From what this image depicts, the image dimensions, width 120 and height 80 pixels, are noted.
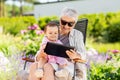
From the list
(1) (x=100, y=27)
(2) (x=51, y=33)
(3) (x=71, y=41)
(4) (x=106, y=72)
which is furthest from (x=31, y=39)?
(1) (x=100, y=27)

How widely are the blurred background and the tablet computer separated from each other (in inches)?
28.9

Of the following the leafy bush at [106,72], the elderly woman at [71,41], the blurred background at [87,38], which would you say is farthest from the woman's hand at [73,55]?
the leafy bush at [106,72]

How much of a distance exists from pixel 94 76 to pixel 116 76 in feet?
1.15

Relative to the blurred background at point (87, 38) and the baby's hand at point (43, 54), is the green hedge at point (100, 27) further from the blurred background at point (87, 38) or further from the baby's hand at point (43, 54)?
the baby's hand at point (43, 54)

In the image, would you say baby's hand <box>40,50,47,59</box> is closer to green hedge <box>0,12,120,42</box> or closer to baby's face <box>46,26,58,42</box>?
baby's face <box>46,26,58,42</box>

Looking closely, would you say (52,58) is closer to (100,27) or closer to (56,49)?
(56,49)

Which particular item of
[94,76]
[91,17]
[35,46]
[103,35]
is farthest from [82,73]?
[91,17]

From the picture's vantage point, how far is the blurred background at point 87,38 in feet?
20.2

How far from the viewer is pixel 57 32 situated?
4402mm

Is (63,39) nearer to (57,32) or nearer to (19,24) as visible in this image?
(57,32)

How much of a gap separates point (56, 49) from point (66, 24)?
37 centimetres

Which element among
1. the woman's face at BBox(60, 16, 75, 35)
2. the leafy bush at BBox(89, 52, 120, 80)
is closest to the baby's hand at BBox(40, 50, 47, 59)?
the woman's face at BBox(60, 16, 75, 35)

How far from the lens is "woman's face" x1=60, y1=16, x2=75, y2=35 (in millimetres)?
4496

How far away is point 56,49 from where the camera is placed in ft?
14.1
